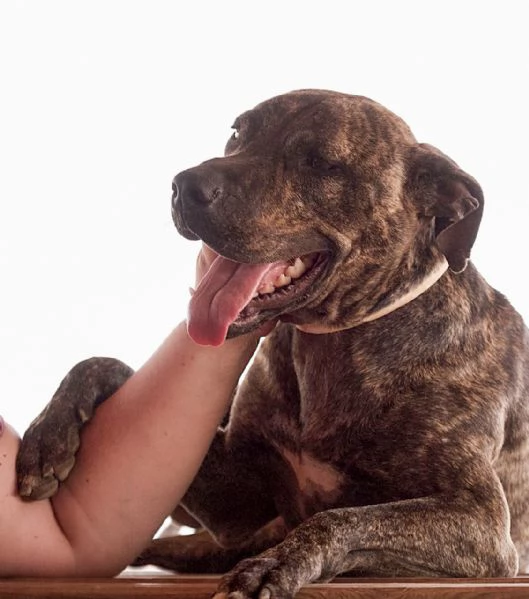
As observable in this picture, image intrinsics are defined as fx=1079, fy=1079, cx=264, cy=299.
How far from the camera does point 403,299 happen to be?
1.88 m

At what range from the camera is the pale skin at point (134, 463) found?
167cm

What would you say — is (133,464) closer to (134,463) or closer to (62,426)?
(134,463)

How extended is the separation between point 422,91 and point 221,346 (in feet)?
6.09

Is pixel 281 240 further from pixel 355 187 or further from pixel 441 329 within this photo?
pixel 441 329

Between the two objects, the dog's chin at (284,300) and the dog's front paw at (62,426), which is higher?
the dog's chin at (284,300)

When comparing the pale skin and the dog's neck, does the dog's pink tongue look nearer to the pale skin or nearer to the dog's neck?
the pale skin

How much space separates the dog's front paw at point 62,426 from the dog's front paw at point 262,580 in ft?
1.32

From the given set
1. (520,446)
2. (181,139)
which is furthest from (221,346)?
(181,139)

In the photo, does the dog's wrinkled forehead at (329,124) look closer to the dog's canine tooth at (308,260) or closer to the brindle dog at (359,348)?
the brindle dog at (359,348)

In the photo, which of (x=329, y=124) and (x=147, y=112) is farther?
(x=147, y=112)

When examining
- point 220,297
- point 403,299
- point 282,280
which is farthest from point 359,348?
point 220,297

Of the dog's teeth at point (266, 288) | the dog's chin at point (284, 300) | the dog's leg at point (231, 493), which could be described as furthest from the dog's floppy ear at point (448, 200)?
the dog's leg at point (231, 493)

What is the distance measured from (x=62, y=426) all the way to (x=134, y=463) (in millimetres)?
153

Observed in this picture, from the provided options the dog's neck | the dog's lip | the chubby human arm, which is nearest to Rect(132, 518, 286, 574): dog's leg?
the chubby human arm
